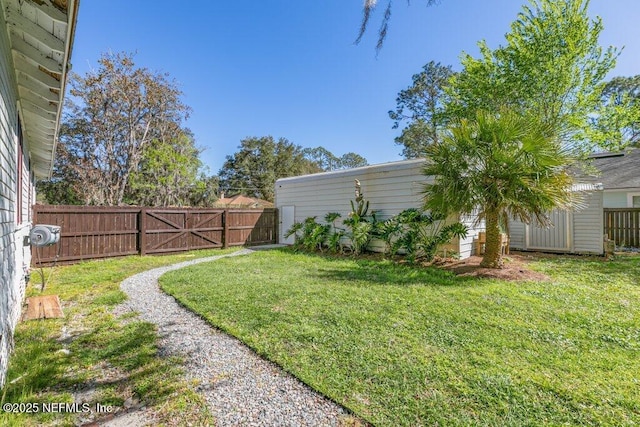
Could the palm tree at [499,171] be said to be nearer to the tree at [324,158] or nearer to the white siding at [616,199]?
the white siding at [616,199]

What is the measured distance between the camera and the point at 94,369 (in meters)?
2.62

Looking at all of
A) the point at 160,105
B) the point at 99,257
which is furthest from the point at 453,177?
the point at 160,105

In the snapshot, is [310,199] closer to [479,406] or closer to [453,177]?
[453,177]

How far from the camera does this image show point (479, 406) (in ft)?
6.73

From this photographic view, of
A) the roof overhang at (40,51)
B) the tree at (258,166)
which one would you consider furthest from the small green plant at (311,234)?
the tree at (258,166)

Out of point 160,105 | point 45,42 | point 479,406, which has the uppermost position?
point 160,105

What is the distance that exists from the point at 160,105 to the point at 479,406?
18.0 meters

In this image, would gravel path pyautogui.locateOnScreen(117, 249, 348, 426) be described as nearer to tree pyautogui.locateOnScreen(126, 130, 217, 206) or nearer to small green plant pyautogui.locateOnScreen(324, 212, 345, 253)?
small green plant pyautogui.locateOnScreen(324, 212, 345, 253)

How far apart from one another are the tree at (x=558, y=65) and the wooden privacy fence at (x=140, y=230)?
977cm

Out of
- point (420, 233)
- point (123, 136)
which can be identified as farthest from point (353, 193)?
point (123, 136)

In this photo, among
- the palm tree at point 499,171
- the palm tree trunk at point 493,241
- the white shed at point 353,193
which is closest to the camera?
the palm tree at point 499,171

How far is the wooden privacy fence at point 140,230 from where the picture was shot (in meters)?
7.74

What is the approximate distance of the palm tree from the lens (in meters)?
5.69

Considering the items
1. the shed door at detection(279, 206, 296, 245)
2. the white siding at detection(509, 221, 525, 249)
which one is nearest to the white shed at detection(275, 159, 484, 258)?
the shed door at detection(279, 206, 296, 245)
